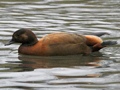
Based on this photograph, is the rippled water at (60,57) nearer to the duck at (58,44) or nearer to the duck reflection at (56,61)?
the duck reflection at (56,61)

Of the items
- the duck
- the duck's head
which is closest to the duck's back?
the duck

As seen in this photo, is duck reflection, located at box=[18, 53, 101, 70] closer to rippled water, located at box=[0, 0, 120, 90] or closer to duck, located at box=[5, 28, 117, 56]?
rippled water, located at box=[0, 0, 120, 90]

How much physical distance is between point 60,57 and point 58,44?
1.08 ft

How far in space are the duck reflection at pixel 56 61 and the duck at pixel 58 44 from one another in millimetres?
145

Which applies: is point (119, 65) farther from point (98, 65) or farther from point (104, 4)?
point (104, 4)

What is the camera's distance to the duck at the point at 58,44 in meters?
10.1

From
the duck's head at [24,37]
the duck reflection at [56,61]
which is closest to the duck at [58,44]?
the duck's head at [24,37]

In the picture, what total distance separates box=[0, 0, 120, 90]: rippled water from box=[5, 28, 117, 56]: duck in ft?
0.51

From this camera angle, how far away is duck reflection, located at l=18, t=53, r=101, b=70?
9.09m

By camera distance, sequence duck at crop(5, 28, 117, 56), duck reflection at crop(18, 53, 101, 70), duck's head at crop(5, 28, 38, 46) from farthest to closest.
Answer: duck's head at crop(5, 28, 38, 46) → duck at crop(5, 28, 117, 56) → duck reflection at crop(18, 53, 101, 70)

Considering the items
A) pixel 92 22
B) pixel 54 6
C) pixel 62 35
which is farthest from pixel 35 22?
pixel 62 35

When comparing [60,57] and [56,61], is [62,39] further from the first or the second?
[56,61]

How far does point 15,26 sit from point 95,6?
16.7 feet

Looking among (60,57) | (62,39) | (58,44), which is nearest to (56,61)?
(60,57)
